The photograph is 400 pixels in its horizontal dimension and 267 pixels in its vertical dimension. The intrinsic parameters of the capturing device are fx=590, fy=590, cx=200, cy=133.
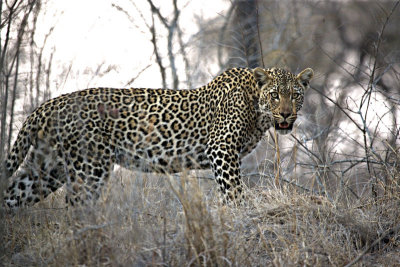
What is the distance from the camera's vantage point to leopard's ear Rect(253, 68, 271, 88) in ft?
25.6

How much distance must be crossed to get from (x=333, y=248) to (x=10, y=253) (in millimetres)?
3288

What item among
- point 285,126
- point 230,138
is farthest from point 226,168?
point 285,126

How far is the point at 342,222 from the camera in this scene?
21.6ft

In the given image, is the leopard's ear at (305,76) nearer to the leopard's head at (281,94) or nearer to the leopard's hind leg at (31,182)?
the leopard's head at (281,94)

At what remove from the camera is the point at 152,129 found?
25.7 ft

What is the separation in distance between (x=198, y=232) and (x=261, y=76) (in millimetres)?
3194

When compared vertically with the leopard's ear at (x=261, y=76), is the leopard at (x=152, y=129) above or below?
below

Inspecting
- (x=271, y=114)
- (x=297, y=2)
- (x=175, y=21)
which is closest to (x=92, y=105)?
(x=271, y=114)

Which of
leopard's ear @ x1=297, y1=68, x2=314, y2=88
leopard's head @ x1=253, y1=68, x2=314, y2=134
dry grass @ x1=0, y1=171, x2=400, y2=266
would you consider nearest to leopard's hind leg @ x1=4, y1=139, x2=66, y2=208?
dry grass @ x1=0, y1=171, x2=400, y2=266

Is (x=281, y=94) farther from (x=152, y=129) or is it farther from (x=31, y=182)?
(x=31, y=182)

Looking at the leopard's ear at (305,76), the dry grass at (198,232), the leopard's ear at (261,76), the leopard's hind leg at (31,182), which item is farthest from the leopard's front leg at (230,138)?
the leopard's hind leg at (31,182)

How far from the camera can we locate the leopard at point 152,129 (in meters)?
7.42

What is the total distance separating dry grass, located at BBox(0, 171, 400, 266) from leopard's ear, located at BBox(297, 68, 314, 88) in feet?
5.41

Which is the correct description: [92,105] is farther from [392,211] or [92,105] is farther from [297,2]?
[297,2]
